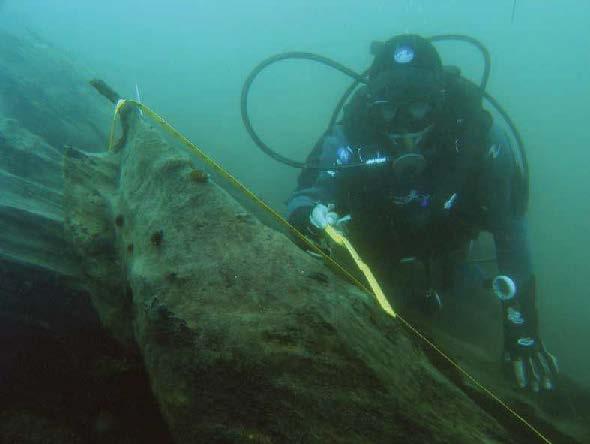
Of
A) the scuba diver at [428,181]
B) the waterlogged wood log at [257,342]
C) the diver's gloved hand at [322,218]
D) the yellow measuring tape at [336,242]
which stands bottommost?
the waterlogged wood log at [257,342]

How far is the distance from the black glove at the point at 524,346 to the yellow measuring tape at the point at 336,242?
1.00m

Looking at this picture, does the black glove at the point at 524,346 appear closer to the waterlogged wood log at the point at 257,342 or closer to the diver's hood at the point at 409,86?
the diver's hood at the point at 409,86

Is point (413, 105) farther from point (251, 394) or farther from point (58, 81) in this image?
point (58, 81)

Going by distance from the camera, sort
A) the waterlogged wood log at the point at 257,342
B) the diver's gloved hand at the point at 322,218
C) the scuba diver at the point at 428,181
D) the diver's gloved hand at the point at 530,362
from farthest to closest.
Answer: the scuba diver at the point at 428,181
the diver's gloved hand at the point at 530,362
the diver's gloved hand at the point at 322,218
the waterlogged wood log at the point at 257,342

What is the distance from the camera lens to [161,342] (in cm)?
128

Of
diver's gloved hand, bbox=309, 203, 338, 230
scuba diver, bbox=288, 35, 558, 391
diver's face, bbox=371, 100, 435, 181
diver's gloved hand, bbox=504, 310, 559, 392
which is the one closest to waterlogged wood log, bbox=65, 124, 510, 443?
diver's gloved hand, bbox=309, 203, 338, 230

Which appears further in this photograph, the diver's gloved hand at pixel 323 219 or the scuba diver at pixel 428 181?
the scuba diver at pixel 428 181

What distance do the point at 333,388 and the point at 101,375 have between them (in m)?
1.44

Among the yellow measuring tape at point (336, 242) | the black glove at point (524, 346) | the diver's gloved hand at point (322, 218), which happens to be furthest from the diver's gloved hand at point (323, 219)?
the black glove at point (524, 346)

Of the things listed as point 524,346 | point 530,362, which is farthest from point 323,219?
point 530,362

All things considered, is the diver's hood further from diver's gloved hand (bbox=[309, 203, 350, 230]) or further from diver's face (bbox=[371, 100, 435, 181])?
diver's gloved hand (bbox=[309, 203, 350, 230])

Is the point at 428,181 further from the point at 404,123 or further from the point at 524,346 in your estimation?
the point at 524,346

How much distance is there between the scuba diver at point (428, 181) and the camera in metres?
3.56

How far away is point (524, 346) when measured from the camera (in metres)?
3.43
